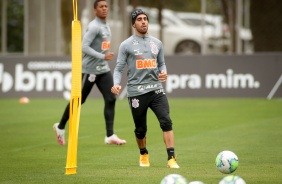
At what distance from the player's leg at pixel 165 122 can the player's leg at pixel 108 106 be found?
317cm

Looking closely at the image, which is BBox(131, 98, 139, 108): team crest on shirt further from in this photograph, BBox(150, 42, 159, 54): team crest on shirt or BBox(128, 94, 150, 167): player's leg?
BBox(150, 42, 159, 54): team crest on shirt

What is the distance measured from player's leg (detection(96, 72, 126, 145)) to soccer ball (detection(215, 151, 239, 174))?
463cm

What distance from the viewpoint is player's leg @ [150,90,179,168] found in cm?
1138

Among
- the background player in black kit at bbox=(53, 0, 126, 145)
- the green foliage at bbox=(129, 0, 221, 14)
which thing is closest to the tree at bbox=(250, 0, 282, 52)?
the green foliage at bbox=(129, 0, 221, 14)

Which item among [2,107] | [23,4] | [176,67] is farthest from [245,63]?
[23,4]

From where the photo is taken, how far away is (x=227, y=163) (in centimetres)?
1029

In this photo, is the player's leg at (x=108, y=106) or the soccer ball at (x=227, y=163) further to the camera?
the player's leg at (x=108, y=106)

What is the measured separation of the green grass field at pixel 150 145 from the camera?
10.8m

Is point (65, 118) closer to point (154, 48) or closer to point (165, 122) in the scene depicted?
point (154, 48)

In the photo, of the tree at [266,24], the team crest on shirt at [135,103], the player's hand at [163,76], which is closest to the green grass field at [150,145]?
the team crest on shirt at [135,103]

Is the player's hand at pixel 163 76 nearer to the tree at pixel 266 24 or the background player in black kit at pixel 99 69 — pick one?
the background player in black kit at pixel 99 69

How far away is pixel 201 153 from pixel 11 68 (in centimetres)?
1552

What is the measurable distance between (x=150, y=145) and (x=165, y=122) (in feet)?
10.3

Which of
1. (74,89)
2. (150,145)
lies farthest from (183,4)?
(74,89)
